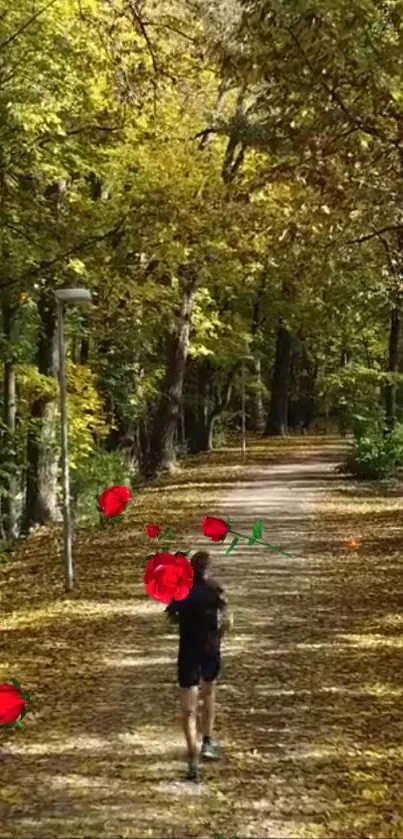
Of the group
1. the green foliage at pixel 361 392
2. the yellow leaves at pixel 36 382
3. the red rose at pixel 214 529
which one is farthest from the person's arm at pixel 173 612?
the green foliage at pixel 361 392

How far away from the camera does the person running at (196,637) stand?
6.90 metres

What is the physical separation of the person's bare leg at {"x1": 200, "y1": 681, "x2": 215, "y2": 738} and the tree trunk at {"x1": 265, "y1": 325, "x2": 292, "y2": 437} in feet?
115

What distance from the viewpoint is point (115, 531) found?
1920 centimetres

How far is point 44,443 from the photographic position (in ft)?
61.3

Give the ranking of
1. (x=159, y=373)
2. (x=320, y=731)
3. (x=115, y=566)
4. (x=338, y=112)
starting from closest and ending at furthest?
(x=320, y=731)
(x=338, y=112)
(x=115, y=566)
(x=159, y=373)

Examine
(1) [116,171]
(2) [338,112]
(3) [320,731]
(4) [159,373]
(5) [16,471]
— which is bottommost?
(3) [320,731]

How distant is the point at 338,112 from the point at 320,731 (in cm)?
607

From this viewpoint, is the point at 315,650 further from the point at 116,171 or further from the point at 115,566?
the point at 116,171

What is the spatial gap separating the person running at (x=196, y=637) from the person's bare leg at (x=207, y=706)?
12cm

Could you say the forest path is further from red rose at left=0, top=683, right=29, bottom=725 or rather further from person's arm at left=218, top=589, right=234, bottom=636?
red rose at left=0, top=683, right=29, bottom=725

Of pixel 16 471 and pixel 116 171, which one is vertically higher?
pixel 116 171

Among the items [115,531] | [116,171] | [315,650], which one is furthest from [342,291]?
[315,650]

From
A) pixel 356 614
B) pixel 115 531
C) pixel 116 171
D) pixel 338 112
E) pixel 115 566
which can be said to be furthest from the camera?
pixel 116 171

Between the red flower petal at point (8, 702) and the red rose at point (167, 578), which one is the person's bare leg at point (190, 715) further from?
the red flower petal at point (8, 702)
